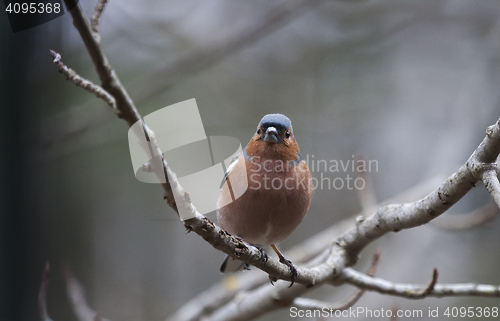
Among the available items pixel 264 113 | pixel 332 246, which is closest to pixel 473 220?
pixel 332 246

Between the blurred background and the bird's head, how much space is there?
1241mm

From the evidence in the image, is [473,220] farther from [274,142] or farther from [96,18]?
[96,18]

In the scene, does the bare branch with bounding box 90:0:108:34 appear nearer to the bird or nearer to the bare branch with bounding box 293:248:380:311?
the bird

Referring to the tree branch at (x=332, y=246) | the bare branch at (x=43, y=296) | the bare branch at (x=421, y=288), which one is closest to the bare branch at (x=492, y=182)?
→ the tree branch at (x=332, y=246)

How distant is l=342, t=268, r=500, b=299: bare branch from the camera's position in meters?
2.36

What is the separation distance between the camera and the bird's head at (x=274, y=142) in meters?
2.62

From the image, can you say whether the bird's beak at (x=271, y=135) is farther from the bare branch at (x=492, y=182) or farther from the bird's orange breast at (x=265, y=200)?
the bare branch at (x=492, y=182)

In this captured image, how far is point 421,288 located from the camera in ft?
8.45

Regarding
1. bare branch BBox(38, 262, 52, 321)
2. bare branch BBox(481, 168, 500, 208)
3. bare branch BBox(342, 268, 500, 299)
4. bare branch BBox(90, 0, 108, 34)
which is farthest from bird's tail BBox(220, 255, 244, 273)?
bare branch BBox(90, 0, 108, 34)

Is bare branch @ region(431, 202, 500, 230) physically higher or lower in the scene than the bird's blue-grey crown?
lower

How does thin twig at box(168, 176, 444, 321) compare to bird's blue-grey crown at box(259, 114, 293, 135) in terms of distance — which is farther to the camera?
thin twig at box(168, 176, 444, 321)

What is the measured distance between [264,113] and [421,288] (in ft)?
9.08

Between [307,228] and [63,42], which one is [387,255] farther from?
[63,42]

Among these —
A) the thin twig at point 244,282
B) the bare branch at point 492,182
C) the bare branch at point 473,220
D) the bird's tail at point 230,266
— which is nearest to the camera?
the bare branch at point 492,182
